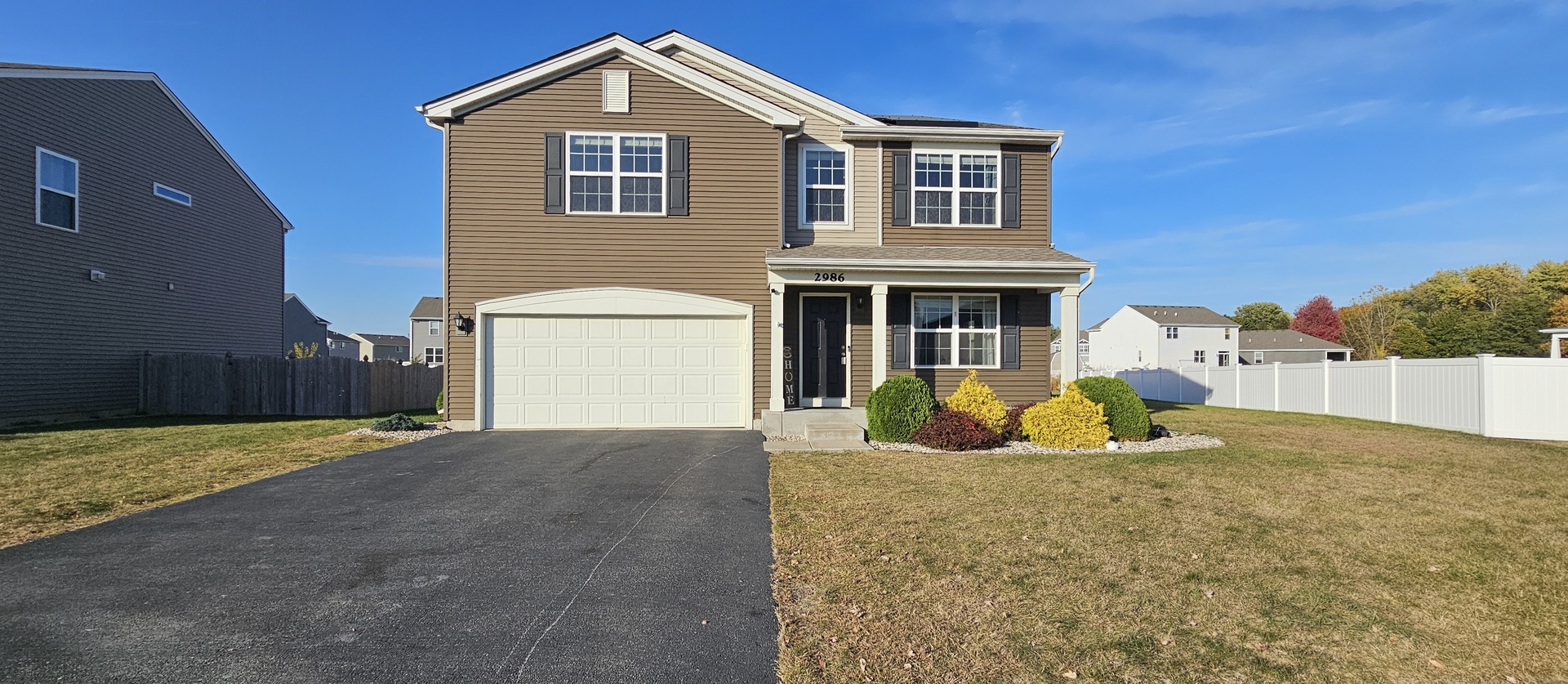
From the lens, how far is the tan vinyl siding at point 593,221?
12250 millimetres

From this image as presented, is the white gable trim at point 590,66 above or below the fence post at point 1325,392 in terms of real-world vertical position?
above

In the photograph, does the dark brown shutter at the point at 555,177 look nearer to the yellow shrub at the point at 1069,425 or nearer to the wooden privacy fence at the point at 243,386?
the wooden privacy fence at the point at 243,386

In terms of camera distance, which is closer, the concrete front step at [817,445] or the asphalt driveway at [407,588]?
the asphalt driveway at [407,588]

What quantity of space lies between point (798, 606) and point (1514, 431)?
14946 millimetres

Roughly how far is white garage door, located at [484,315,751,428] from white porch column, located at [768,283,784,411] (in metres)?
0.46

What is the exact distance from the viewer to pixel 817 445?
409 inches

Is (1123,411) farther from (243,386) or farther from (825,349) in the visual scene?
(243,386)

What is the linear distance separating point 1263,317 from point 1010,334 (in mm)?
70440

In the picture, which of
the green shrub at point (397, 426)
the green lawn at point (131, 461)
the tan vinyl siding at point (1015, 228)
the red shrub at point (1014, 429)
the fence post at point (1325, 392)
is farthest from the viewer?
the fence post at point (1325, 392)

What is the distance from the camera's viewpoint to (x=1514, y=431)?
12344mm

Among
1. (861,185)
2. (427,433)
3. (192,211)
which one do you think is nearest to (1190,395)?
(861,185)

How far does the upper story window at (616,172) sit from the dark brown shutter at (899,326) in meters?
4.53

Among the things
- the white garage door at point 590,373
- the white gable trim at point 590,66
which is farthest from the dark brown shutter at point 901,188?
the white garage door at point 590,373

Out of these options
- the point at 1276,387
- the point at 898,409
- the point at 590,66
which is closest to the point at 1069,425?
the point at 898,409
